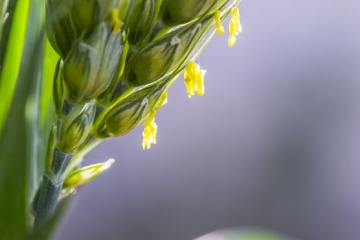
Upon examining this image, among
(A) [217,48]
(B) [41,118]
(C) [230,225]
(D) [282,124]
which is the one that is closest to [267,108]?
(D) [282,124]

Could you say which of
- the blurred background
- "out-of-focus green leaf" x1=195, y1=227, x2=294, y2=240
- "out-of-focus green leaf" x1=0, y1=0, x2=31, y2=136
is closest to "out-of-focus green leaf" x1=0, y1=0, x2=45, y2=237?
"out-of-focus green leaf" x1=0, y1=0, x2=31, y2=136

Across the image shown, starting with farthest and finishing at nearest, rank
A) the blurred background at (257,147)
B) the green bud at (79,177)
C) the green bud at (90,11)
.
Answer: the blurred background at (257,147), the green bud at (79,177), the green bud at (90,11)

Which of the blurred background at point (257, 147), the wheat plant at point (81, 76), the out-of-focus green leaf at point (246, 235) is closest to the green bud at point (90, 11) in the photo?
the wheat plant at point (81, 76)

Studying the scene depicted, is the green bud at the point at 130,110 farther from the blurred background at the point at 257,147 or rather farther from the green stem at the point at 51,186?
the blurred background at the point at 257,147

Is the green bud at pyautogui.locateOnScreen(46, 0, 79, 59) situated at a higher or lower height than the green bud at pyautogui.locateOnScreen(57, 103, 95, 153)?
higher

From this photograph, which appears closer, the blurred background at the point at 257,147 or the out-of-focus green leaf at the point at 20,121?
the out-of-focus green leaf at the point at 20,121

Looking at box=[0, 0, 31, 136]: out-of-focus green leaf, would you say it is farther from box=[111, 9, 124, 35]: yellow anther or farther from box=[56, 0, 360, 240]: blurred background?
box=[56, 0, 360, 240]: blurred background

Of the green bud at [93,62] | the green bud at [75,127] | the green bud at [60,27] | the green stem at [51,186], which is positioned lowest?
the green stem at [51,186]

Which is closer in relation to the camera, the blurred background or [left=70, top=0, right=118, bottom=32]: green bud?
[left=70, top=0, right=118, bottom=32]: green bud

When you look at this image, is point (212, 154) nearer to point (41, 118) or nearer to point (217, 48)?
point (217, 48)
